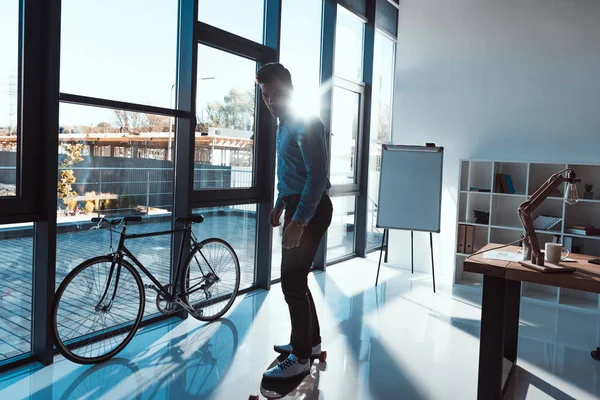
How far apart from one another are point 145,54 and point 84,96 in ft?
2.07

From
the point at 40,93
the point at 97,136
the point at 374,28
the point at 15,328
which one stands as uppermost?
the point at 374,28

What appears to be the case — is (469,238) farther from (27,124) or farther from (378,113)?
(27,124)

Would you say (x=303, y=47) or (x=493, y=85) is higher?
(x=303, y=47)

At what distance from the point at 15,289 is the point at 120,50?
1.68 meters

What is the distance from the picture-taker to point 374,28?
650 cm

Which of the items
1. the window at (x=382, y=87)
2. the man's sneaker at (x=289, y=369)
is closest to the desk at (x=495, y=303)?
the man's sneaker at (x=289, y=369)

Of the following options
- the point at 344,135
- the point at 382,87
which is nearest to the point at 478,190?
the point at 344,135

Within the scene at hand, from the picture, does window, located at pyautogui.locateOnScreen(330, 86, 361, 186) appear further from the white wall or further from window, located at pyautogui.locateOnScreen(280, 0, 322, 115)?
the white wall

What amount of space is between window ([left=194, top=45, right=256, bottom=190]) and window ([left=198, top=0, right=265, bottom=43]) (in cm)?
22

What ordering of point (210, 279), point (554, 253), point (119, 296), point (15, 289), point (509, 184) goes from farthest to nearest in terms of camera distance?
point (509, 184) < point (210, 279) < point (119, 296) < point (15, 289) < point (554, 253)

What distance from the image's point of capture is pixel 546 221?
4.94 metres

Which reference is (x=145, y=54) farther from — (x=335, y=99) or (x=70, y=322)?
(x=335, y=99)

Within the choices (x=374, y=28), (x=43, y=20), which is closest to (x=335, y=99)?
(x=374, y=28)

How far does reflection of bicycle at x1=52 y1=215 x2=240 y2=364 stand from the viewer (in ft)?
10.1
